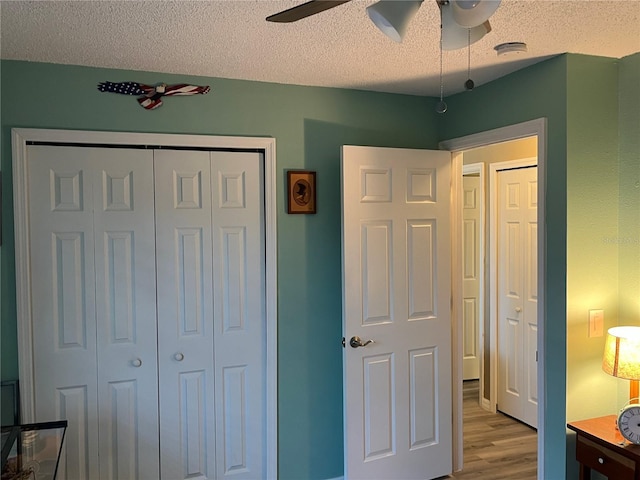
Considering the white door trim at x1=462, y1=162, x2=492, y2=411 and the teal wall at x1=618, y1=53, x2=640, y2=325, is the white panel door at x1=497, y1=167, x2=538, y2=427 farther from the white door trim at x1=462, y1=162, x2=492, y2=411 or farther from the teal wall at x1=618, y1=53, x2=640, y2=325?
the teal wall at x1=618, y1=53, x2=640, y2=325

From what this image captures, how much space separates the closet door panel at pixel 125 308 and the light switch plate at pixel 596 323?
216 cm

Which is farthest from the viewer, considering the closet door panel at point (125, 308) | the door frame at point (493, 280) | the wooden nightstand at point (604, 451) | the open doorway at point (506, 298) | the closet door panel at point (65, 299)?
the door frame at point (493, 280)

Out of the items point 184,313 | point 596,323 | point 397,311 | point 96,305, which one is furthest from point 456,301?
point 96,305

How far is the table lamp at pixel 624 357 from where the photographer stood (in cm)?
219

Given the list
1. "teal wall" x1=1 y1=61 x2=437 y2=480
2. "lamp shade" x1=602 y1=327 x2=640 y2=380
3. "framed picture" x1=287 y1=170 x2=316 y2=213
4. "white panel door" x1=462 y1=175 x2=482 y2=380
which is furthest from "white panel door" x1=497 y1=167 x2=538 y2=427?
"framed picture" x1=287 y1=170 x2=316 y2=213

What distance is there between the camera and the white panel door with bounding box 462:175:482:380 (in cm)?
494

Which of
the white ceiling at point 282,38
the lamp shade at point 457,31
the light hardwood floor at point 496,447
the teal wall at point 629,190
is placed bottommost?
the light hardwood floor at point 496,447

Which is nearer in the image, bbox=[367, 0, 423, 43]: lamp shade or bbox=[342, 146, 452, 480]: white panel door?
bbox=[367, 0, 423, 43]: lamp shade

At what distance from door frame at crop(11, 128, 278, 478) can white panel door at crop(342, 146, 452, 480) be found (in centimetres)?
41

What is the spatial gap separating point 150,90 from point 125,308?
3.70ft

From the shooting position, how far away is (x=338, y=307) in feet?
10.1

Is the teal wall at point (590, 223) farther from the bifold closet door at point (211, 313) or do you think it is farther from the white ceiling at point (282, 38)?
the bifold closet door at point (211, 313)

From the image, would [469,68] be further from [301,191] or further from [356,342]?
[356,342]

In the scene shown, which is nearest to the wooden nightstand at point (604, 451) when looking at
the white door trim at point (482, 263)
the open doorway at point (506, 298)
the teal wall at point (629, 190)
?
the teal wall at point (629, 190)
